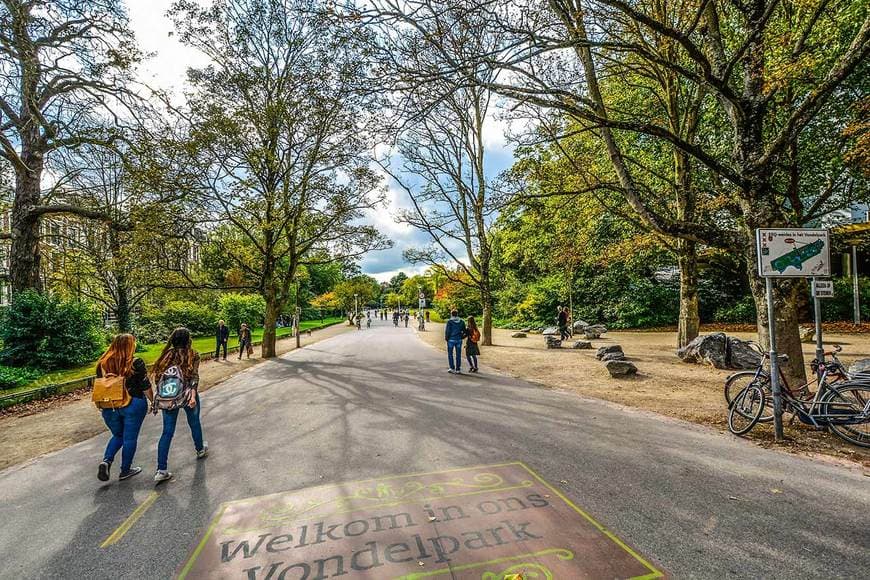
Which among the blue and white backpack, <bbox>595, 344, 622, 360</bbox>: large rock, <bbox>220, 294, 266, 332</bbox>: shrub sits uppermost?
<bbox>220, 294, 266, 332</bbox>: shrub

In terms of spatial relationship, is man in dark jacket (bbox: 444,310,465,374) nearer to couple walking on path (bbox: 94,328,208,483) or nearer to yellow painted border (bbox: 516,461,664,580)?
yellow painted border (bbox: 516,461,664,580)

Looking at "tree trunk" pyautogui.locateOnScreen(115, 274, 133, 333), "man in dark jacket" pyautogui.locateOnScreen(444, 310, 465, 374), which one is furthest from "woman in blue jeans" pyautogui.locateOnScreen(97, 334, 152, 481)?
"tree trunk" pyautogui.locateOnScreen(115, 274, 133, 333)

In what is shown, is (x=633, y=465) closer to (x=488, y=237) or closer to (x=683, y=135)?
(x=683, y=135)

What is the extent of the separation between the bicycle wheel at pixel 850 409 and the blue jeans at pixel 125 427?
872 cm

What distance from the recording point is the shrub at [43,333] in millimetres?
12094

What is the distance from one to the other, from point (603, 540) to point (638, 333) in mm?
23387

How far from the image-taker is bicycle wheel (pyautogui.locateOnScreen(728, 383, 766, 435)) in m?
5.59

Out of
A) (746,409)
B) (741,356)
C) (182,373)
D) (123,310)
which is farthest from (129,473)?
(123,310)

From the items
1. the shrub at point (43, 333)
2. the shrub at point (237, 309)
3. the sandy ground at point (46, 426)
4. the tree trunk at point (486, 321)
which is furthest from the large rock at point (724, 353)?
the shrub at point (237, 309)

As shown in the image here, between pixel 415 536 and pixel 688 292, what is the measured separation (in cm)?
1383

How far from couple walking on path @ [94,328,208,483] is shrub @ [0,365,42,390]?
28.9 ft

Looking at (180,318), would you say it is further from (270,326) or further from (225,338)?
(270,326)

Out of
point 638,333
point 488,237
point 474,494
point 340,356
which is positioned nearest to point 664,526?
point 474,494

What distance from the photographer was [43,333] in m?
12.6
